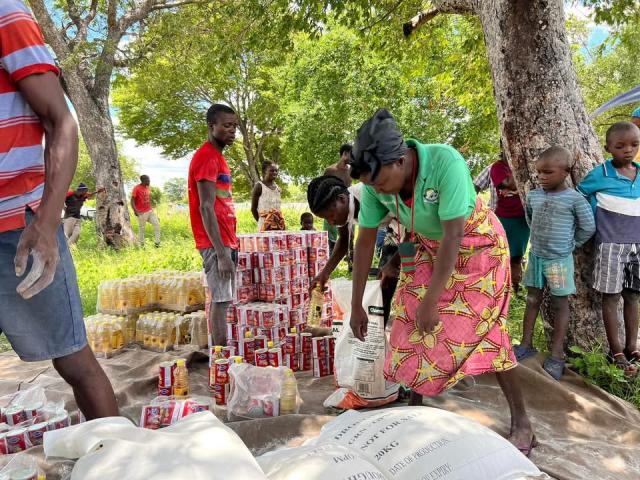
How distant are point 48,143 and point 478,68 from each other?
8288mm

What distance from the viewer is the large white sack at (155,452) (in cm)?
119

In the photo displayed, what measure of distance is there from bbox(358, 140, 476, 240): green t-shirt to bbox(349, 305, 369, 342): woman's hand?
25.9 inches

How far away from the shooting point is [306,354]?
4078 millimetres

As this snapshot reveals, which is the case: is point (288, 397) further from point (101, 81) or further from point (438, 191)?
point (101, 81)

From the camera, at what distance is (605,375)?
137 inches

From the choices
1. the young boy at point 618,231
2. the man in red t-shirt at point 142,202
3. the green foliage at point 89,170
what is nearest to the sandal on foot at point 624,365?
the young boy at point 618,231

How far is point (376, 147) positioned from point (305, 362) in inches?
96.6

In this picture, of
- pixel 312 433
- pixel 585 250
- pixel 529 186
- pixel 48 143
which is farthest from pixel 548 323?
pixel 48 143

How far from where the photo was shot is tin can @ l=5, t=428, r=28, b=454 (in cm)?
261

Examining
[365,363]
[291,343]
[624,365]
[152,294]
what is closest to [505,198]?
[624,365]

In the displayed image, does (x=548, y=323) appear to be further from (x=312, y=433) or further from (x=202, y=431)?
(x=202, y=431)

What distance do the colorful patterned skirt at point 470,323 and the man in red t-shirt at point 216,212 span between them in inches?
79.1

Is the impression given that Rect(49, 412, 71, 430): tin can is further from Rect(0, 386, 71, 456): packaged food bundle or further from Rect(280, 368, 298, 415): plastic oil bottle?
Rect(280, 368, 298, 415): plastic oil bottle

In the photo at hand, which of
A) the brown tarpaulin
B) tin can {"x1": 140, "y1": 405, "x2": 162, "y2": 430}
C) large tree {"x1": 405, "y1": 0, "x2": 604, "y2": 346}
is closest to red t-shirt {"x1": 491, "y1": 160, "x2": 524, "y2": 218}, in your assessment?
large tree {"x1": 405, "y1": 0, "x2": 604, "y2": 346}
